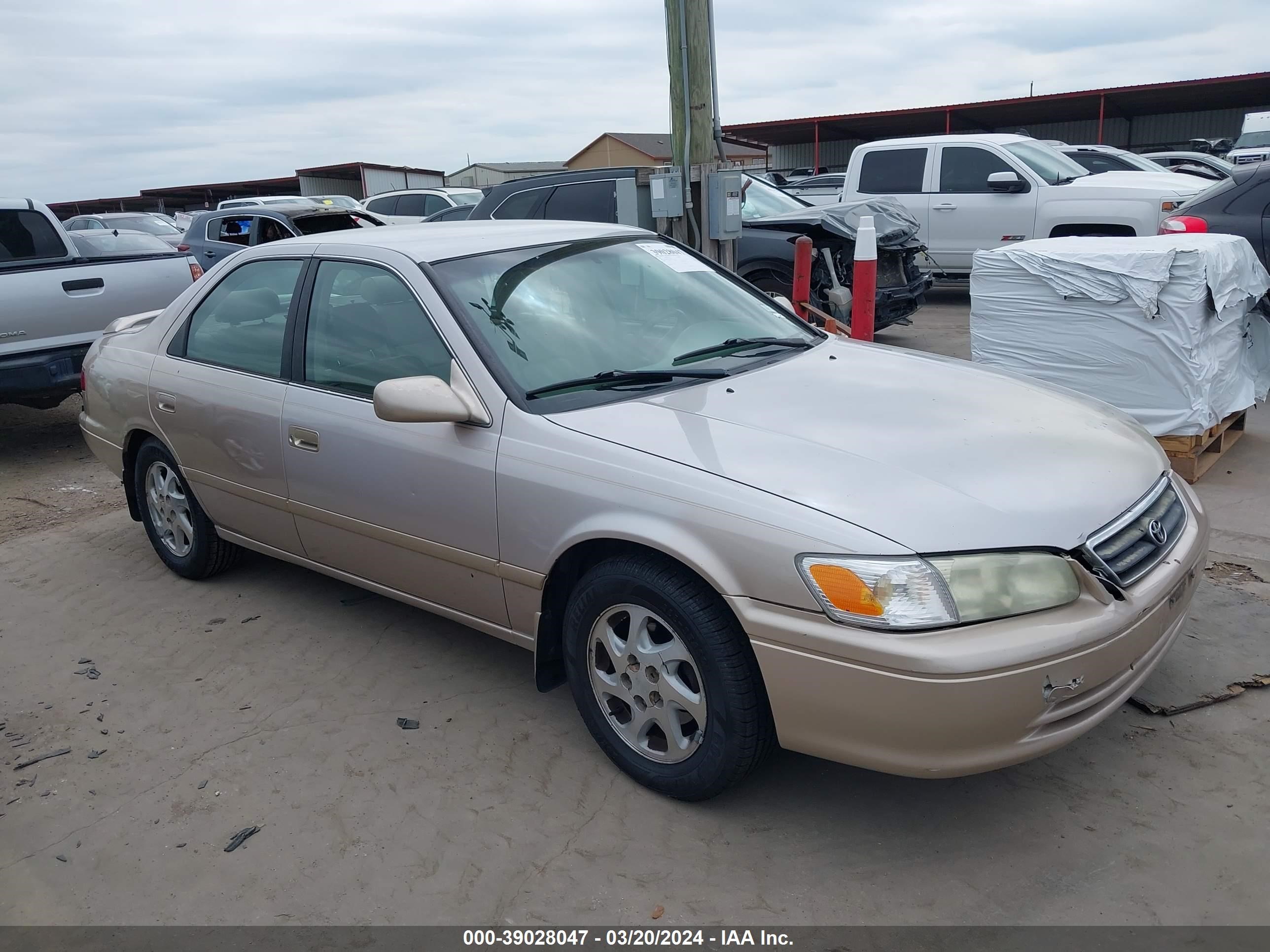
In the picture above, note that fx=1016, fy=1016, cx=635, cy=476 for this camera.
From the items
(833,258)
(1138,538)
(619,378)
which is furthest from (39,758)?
(833,258)

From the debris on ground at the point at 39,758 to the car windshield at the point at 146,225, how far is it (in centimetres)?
1940

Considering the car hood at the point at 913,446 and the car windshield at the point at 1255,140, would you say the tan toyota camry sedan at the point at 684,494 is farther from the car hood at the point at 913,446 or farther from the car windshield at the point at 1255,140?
the car windshield at the point at 1255,140

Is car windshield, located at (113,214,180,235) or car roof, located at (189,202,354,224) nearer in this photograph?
car roof, located at (189,202,354,224)

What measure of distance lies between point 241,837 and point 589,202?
695cm

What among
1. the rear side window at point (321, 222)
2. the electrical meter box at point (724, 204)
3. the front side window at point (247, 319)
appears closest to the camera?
the front side window at point (247, 319)

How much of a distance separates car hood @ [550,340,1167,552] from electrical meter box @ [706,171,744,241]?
3980mm

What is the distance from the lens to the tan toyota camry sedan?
2459 millimetres

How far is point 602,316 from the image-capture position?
358 cm

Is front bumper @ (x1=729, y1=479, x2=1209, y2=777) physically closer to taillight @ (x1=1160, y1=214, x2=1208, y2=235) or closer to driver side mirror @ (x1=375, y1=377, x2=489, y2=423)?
driver side mirror @ (x1=375, y1=377, x2=489, y2=423)

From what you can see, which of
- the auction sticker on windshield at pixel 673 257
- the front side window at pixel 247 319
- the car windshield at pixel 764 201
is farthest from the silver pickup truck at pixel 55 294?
the car windshield at pixel 764 201

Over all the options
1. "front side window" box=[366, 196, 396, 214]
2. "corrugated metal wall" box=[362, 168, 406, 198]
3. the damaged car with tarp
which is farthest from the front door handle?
"corrugated metal wall" box=[362, 168, 406, 198]

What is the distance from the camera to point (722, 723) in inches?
107

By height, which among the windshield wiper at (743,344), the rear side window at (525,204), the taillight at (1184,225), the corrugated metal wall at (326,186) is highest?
the rear side window at (525,204)

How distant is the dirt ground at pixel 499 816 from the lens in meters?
2.56
